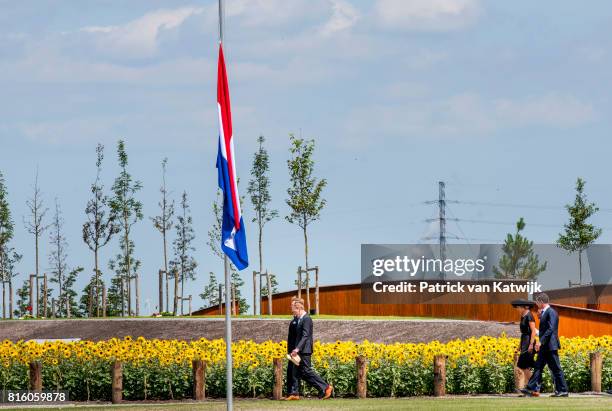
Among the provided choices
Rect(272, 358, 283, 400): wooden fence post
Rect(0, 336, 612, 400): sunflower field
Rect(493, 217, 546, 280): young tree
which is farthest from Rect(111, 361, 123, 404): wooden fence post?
Rect(493, 217, 546, 280): young tree

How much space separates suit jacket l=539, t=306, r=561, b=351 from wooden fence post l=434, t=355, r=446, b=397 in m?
2.05

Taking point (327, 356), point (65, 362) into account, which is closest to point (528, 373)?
point (327, 356)

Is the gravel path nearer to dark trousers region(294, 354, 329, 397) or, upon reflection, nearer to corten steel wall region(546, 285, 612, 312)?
corten steel wall region(546, 285, 612, 312)

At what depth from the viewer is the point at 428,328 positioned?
35406 millimetres

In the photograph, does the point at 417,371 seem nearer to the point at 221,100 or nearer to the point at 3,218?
the point at 221,100

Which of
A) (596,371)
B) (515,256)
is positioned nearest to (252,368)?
(596,371)

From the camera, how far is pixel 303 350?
20.1m

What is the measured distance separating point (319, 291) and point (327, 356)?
83.0ft

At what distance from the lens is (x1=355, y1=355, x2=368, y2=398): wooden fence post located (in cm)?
2139

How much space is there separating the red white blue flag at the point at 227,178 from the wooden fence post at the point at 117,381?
24.7ft

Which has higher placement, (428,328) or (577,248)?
(577,248)

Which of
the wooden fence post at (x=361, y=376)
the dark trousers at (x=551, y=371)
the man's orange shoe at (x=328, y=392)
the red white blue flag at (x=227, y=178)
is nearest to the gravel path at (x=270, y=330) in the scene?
the wooden fence post at (x=361, y=376)

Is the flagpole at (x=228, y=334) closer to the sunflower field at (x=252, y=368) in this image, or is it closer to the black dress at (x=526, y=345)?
the sunflower field at (x=252, y=368)

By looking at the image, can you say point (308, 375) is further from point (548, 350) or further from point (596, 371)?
point (596, 371)
